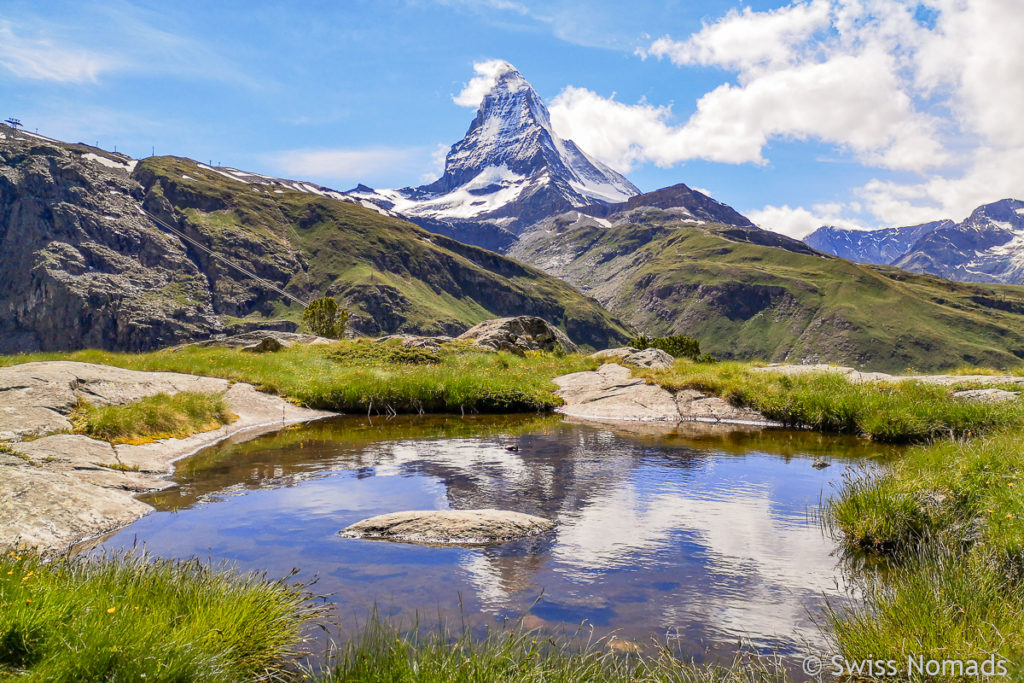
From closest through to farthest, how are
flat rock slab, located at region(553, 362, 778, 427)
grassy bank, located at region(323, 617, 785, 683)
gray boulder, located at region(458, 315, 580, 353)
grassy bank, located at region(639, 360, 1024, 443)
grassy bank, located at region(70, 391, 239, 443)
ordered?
grassy bank, located at region(323, 617, 785, 683) → grassy bank, located at region(70, 391, 239, 443) → grassy bank, located at region(639, 360, 1024, 443) → flat rock slab, located at region(553, 362, 778, 427) → gray boulder, located at region(458, 315, 580, 353)

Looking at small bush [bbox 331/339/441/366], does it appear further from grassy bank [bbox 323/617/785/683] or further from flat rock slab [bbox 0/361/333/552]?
grassy bank [bbox 323/617/785/683]

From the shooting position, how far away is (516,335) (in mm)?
43438

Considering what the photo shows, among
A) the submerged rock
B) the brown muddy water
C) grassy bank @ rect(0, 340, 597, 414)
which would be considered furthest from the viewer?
the submerged rock

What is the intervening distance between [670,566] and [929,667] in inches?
157

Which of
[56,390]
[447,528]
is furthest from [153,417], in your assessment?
[447,528]

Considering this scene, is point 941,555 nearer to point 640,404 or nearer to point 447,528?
point 447,528

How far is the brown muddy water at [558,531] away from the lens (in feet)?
25.2

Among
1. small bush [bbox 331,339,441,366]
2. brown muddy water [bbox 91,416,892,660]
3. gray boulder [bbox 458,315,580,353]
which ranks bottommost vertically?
brown muddy water [bbox 91,416,892,660]

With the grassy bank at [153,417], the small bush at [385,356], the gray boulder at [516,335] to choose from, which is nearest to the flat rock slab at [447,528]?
the grassy bank at [153,417]

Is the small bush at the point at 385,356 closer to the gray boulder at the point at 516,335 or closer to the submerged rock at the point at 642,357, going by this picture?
the gray boulder at the point at 516,335

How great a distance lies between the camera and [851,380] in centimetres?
2406

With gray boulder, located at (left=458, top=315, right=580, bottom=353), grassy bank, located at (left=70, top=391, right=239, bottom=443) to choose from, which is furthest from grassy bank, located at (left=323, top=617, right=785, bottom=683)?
gray boulder, located at (left=458, top=315, right=580, bottom=353)

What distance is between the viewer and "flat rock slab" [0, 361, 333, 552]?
9.30m

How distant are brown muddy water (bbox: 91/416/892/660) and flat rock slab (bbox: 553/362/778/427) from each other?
4.95 meters
